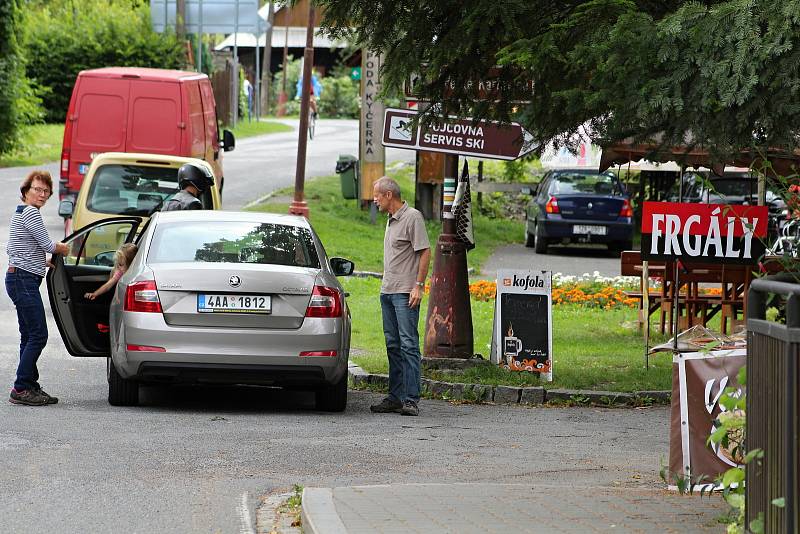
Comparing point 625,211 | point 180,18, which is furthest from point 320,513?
point 180,18

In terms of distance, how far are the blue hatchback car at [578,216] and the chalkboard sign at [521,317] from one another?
15.7 m

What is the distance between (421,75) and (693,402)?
14.5ft

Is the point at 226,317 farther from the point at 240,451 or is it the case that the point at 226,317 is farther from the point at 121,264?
the point at 240,451

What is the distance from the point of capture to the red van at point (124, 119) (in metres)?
22.6

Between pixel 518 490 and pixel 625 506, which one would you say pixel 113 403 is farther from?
pixel 625 506

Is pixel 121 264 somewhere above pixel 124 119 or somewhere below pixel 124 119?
below

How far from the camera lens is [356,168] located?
29688 millimetres

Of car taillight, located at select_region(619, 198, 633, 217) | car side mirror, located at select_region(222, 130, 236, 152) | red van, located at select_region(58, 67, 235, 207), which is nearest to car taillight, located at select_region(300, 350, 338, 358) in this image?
red van, located at select_region(58, 67, 235, 207)

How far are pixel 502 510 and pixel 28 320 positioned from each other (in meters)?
4.98

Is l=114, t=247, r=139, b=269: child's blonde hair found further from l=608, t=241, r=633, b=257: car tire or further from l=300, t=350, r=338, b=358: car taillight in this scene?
l=608, t=241, r=633, b=257: car tire

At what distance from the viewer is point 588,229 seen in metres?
28.7

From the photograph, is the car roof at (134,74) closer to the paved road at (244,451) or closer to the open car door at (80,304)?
the paved road at (244,451)

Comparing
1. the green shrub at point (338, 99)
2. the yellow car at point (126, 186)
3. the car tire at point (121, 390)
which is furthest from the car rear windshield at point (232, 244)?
the green shrub at point (338, 99)

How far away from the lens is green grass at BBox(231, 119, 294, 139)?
173ft
